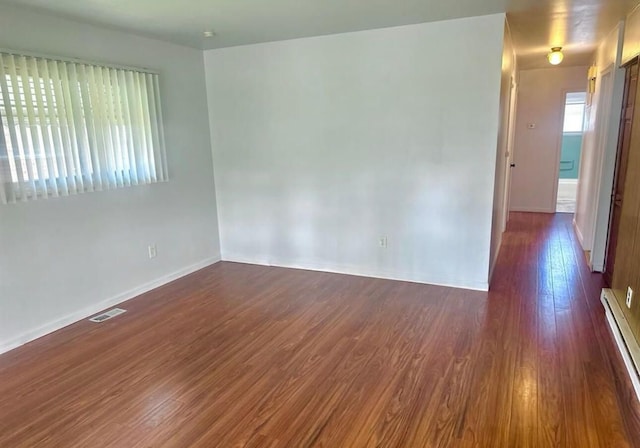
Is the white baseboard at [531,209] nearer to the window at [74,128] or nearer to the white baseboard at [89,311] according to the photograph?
the white baseboard at [89,311]

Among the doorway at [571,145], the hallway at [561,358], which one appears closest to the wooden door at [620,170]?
the hallway at [561,358]

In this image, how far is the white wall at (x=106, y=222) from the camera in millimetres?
3010

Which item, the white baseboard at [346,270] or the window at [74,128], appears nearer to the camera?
the window at [74,128]

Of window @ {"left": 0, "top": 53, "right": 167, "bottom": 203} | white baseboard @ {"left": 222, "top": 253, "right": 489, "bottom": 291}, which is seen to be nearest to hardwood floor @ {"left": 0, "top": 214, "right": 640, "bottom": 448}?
white baseboard @ {"left": 222, "top": 253, "right": 489, "bottom": 291}

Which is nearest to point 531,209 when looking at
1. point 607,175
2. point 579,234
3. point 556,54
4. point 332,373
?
point 579,234

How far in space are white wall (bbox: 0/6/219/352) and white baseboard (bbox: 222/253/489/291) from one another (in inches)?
17.1

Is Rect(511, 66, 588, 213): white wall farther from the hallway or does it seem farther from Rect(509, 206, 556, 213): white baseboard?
the hallway

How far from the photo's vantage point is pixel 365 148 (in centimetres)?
412

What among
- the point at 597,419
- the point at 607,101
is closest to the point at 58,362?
the point at 597,419

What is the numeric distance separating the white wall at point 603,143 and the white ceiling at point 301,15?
39cm

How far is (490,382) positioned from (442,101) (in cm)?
241

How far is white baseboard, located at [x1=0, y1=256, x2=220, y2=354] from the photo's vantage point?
3.03 m

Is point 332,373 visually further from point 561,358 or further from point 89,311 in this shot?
point 89,311

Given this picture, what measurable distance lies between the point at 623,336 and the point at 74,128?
424 centimetres
